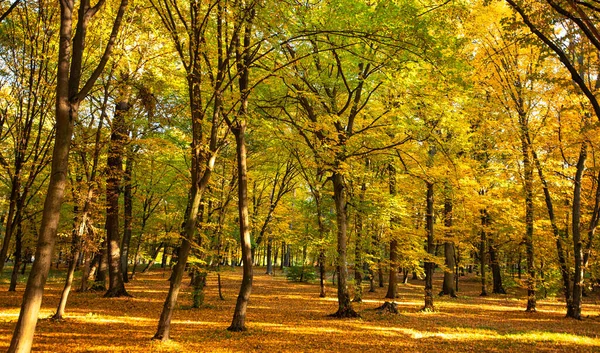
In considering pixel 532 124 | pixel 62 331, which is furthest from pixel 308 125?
pixel 532 124

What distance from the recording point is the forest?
8133mm

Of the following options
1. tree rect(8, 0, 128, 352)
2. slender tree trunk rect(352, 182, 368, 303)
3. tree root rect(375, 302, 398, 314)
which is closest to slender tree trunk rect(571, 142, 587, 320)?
tree root rect(375, 302, 398, 314)

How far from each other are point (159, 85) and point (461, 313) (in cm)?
1631

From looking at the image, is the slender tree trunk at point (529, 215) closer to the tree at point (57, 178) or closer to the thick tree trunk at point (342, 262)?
the thick tree trunk at point (342, 262)

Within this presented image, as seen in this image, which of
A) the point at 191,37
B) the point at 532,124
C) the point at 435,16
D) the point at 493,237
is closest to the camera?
the point at 191,37

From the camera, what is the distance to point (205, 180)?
9.06 m

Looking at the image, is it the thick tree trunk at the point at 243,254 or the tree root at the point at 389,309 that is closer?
the thick tree trunk at the point at 243,254

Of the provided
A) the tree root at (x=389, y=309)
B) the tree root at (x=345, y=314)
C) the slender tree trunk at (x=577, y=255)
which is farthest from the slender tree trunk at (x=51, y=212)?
the slender tree trunk at (x=577, y=255)

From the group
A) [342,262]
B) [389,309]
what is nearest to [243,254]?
[342,262]

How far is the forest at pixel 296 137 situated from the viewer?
8.13 m

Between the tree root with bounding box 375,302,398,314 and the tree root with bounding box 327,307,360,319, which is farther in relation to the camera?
the tree root with bounding box 375,302,398,314

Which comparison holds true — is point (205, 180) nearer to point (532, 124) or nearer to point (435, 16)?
point (435, 16)

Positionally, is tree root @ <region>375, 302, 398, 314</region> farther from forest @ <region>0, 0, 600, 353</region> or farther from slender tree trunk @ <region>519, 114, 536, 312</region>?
slender tree trunk @ <region>519, 114, 536, 312</region>

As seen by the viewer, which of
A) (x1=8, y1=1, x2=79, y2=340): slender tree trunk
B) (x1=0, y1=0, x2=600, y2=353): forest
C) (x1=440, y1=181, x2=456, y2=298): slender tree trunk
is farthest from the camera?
(x1=440, y1=181, x2=456, y2=298): slender tree trunk
